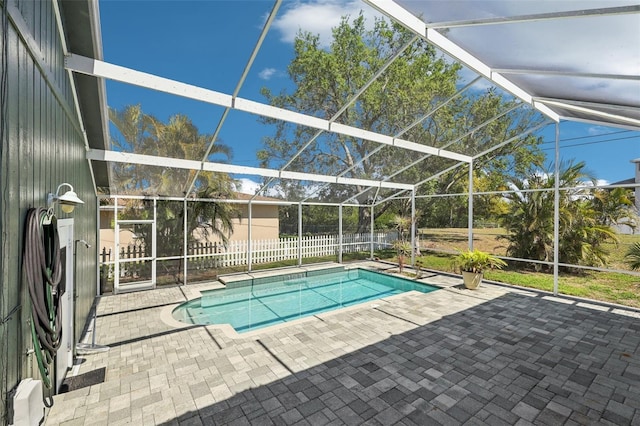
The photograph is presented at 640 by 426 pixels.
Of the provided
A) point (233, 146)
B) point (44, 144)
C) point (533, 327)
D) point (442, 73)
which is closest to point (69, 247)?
point (44, 144)

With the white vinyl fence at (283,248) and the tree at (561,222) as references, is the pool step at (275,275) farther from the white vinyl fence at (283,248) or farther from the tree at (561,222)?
the tree at (561,222)

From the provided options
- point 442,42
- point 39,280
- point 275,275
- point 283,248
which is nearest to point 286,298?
point 275,275

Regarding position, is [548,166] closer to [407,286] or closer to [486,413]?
[407,286]

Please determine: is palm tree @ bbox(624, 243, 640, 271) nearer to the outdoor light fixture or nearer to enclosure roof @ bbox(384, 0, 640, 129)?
enclosure roof @ bbox(384, 0, 640, 129)

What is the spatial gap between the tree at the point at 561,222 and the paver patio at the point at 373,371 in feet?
12.8

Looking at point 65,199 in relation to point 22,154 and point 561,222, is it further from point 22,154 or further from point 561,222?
point 561,222

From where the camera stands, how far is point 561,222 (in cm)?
879

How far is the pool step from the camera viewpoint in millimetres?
8016

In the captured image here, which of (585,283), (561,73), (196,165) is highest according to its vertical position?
(561,73)

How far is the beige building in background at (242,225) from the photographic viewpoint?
7.46m

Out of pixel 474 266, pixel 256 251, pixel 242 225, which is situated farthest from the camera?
pixel 242 225

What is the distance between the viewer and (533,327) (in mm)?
4875

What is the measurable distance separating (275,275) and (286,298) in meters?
1.20

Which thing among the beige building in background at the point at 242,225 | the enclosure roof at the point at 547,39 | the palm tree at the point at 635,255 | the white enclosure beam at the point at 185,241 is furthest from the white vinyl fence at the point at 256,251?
the enclosure roof at the point at 547,39
